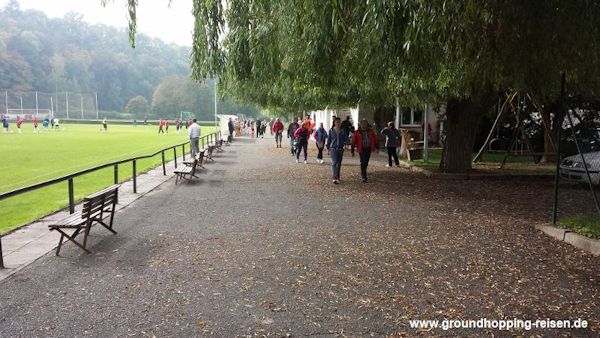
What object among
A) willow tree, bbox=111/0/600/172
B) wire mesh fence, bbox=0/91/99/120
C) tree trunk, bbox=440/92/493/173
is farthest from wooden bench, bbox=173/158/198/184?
wire mesh fence, bbox=0/91/99/120

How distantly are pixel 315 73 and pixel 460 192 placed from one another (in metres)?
4.75

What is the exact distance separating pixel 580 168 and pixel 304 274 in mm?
8885

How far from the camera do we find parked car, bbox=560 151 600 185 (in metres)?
10.9

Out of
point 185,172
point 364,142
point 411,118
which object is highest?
point 411,118

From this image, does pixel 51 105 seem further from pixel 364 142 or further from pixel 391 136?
pixel 364 142

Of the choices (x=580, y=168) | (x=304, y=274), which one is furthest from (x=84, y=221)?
(x=580, y=168)

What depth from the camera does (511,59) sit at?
6.96 m

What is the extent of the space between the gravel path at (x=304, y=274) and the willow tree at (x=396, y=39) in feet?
8.01

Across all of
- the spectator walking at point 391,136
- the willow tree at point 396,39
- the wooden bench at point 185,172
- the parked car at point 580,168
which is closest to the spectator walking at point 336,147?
the willow tree at point 396,39

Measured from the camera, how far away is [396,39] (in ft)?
17.6

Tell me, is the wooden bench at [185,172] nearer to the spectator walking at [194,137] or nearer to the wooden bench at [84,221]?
the spectator walking at [194,137]

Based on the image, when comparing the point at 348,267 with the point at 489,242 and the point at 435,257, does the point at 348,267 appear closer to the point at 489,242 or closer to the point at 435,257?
the point at 435,257

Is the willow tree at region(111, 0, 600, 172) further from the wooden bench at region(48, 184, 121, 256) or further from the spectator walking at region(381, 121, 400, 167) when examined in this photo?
the spectator walking at region(381, 121, 400, 167)

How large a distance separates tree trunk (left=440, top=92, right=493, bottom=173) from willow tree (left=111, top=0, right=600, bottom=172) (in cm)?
315
